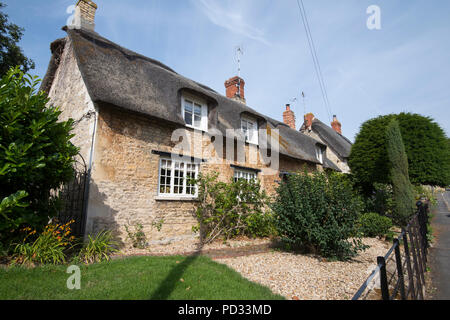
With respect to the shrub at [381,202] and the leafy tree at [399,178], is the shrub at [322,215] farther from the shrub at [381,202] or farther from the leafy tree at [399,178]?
the shrub at [381,202]

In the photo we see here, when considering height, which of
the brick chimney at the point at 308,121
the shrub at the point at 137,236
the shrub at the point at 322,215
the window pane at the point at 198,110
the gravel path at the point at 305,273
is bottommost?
the gravel path at the point at 305,273

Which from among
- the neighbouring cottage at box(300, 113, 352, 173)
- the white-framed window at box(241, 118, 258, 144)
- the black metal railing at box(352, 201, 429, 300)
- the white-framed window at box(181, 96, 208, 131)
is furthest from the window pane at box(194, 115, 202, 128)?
the neighbouring cottage at box(300, 113, 352, 173)

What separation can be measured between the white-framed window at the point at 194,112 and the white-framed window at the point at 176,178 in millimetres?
1504

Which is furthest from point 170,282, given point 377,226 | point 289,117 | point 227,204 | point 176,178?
point 289,117

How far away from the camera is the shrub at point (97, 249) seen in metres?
5.29

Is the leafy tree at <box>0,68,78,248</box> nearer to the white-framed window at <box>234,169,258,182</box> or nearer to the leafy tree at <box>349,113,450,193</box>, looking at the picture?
the white-framed window at <box>234,169,258,182</box>

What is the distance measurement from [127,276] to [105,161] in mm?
3598

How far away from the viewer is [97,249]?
5.65m

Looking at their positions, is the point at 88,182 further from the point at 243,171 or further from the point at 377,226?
the point at 377,226

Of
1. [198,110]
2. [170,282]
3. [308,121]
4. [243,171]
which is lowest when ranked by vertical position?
[170,282]

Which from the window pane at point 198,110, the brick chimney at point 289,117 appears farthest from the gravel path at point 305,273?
the brick chimney at point 289,117

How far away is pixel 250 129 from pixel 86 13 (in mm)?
8249

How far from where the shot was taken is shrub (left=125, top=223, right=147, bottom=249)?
679cm

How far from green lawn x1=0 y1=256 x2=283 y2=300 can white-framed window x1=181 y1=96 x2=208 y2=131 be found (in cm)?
538
